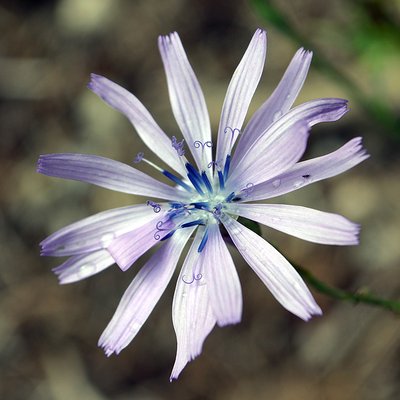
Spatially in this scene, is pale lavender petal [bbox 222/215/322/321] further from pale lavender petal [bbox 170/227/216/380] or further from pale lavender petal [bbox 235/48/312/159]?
pale lavender petal [bbox 235/48/312/159]

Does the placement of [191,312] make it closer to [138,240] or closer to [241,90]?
[138,240]

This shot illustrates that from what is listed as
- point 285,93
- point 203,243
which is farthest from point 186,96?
point 203,243

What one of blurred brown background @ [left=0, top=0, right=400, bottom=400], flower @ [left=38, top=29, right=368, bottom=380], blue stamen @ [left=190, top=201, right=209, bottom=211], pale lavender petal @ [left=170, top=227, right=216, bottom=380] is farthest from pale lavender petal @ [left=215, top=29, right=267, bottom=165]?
blurred brown background @ [left=0, top=0, right=400, bottom=400]

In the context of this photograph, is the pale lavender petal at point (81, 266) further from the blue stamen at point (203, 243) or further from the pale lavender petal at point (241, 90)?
the pale lavender petal at point (241, 90)

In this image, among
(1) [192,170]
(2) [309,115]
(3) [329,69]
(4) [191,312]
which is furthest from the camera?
(3) [329,69]

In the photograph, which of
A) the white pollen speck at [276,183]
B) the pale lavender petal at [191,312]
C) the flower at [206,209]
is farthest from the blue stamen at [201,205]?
the white pollen speck at [276,183]

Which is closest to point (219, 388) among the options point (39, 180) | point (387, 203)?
point (387, 203)

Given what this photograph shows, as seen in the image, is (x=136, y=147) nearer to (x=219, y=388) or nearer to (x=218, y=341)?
(x=218, y=341)
